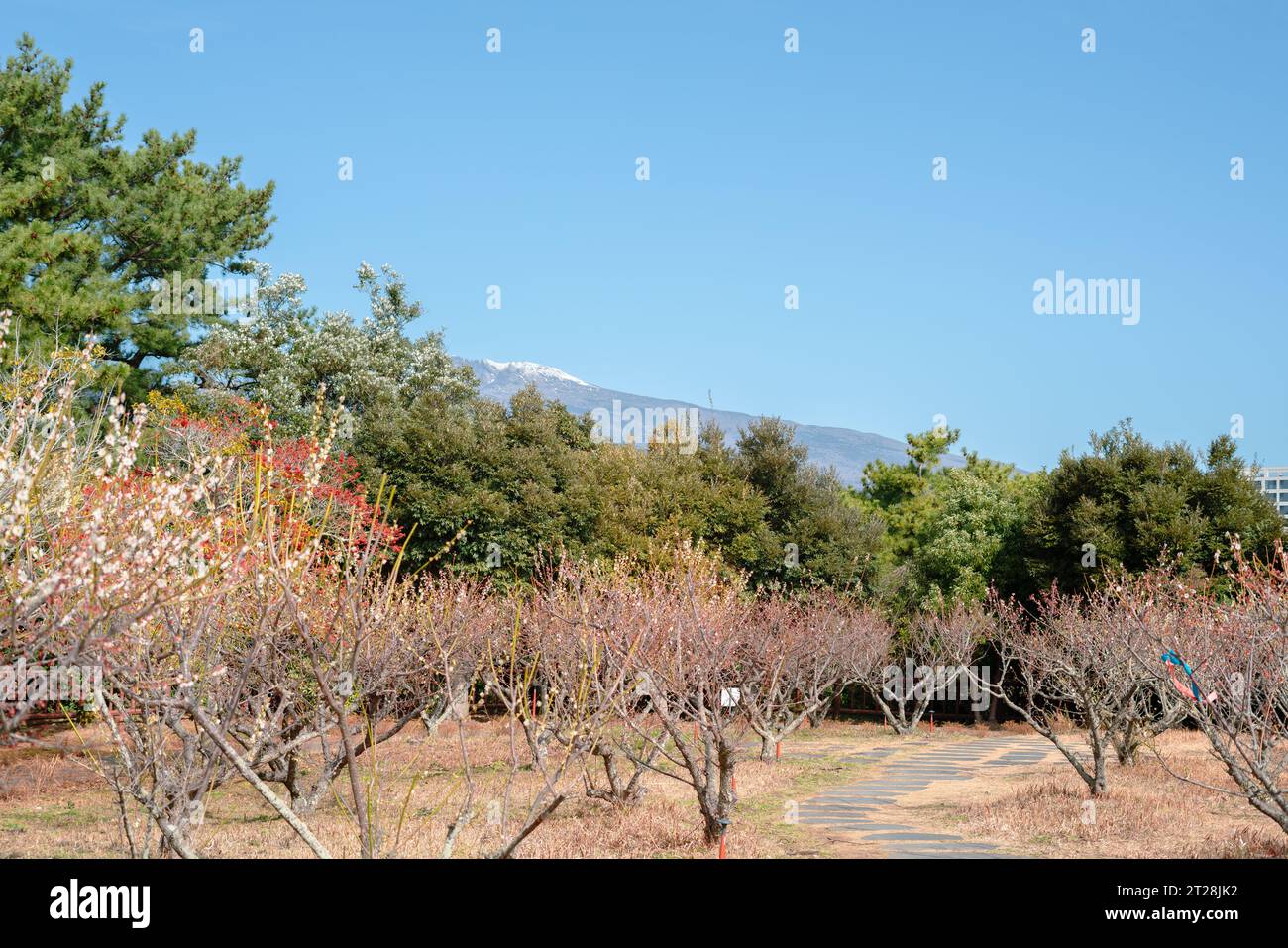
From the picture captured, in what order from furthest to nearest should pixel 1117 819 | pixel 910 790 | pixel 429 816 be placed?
pixel 910 790
pixel 1117 819
pixel 429 816

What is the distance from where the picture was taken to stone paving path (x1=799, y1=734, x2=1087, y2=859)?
1688cm

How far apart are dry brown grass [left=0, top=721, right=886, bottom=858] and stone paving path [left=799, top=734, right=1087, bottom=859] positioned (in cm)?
86

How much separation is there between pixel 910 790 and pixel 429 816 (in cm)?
1144

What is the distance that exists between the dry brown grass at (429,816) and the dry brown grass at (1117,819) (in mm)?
3386

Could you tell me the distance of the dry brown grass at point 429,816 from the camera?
52.7ft

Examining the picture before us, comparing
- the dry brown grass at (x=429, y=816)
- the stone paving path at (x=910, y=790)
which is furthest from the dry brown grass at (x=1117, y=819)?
the dry brown grass at (x=429, y=816)

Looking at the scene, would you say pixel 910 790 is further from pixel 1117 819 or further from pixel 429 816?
pixel 429 816

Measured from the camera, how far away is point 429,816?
17.9 m

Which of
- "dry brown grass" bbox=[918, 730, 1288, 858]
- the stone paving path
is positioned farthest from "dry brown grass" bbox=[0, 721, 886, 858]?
"dry brown grass" bbox=[918, 730, 1288, 858]

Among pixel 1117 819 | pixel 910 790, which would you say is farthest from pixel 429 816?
pixel 1117 819

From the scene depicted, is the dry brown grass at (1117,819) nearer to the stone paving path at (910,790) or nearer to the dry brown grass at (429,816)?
the stone paving path at (910,790)

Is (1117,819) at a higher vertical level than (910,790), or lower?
higher

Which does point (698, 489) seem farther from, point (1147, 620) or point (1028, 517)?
point (1147, 620)

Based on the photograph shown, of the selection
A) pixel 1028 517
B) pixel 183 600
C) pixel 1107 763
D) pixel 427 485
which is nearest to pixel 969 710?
pixel 1028 517
